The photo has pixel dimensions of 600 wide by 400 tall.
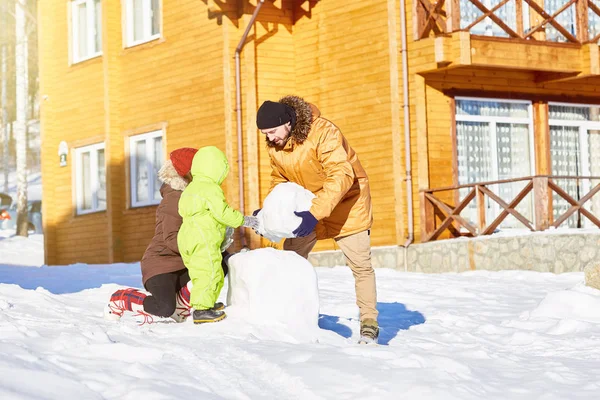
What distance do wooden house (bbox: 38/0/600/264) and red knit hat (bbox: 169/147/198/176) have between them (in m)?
7.60

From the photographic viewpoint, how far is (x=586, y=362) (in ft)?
22.9

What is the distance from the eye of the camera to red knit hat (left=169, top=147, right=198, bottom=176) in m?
7.82

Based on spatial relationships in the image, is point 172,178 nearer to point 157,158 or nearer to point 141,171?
point 157,158

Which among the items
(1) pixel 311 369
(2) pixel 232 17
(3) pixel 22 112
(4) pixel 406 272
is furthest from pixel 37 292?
(3) pixel 22 112

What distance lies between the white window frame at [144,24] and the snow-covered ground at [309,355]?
9533mm

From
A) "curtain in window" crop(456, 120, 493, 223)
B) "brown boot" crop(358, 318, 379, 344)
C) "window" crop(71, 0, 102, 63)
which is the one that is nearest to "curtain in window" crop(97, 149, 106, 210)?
"window" crop(71, 0, 102, 63)

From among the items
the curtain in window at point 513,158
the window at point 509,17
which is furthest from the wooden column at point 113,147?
the curtain in window at point 513,158

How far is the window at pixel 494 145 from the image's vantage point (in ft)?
52.9

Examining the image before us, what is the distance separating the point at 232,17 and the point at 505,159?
4.96 metres

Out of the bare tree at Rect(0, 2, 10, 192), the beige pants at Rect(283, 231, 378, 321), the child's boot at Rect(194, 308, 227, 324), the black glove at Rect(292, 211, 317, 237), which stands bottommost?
the child's boot at Rect(194, 308, 227, 324)

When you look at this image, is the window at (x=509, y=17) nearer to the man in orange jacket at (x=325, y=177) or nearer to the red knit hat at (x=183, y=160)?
the red knit hat at (x=183, y=160)

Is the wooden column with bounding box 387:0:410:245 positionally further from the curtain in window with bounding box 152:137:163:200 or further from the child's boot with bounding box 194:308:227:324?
the child's boot with bounding box 194:308:227:324

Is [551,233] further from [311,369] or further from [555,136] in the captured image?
[311,369]

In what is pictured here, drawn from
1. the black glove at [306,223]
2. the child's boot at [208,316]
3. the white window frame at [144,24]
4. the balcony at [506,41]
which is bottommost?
the child's boot at [208,316]
